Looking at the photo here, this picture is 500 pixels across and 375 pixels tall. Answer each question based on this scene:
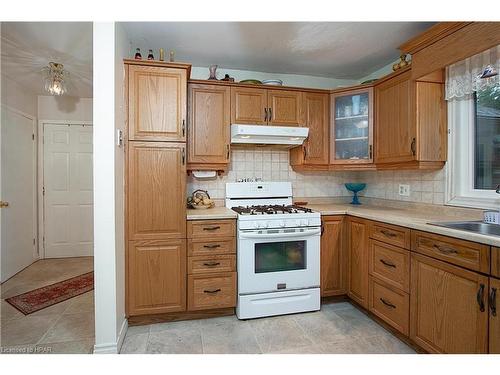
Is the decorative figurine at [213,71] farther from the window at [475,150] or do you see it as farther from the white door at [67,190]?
the white door at [67,190]

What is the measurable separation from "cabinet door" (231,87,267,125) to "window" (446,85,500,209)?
160 centimetres

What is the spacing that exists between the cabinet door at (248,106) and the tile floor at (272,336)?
72.4 inches

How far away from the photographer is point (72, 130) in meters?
4.12

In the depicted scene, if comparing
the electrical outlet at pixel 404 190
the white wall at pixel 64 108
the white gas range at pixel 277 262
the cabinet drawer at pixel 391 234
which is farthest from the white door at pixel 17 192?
the electrical outlet at pixel 404 190

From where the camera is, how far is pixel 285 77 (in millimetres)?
3279

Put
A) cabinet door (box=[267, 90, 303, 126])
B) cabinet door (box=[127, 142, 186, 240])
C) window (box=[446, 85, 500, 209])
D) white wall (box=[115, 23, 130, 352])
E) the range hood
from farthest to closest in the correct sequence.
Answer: cabinet door (box=[267, 90, 303, 126]), the range hood, cabinet door (box=[127, 142, 186, 240]), window (box=[446, 85, 500, 209]), white wall (box=[115, 23, 130, 352])

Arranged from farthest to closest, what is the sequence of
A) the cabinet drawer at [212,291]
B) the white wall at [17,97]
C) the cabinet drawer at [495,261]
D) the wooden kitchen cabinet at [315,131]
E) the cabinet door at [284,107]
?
the white wall at [17,97] < the wooden kitchen cabinet at [315,131] < the cabinet door at [284,107] < the cabinet drawer at [212,291] < the cabinet drawer at [495,261]

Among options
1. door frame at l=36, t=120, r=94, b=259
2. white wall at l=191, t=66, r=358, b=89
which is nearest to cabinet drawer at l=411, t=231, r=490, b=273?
white wall at l=191, t=66, r=358, b=89

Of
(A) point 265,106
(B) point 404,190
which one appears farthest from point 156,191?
(B) point 404,190

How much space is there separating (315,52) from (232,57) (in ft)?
2.71

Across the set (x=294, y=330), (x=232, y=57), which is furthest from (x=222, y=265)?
(x=232, y=57)

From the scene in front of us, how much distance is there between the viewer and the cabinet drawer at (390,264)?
1.99m

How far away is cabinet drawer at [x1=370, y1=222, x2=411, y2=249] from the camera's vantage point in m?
1.97

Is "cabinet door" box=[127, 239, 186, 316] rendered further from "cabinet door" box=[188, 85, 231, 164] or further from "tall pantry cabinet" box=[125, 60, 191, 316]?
"cabinet door" box=[188, 85, 231, 164]
